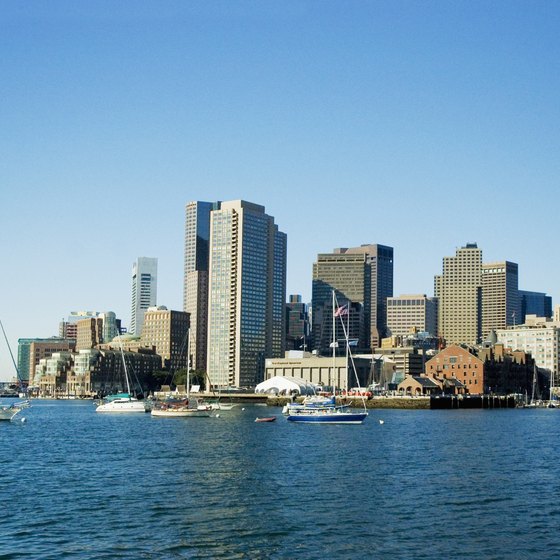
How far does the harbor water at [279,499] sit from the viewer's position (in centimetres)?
4522

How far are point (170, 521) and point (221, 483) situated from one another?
15905 millimetres

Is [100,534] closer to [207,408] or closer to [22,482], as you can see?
[22,482]

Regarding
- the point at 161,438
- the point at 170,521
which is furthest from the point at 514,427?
the point at 170,521

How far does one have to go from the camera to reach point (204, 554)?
43.1 metres

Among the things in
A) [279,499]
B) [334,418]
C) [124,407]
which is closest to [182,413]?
[124,407]

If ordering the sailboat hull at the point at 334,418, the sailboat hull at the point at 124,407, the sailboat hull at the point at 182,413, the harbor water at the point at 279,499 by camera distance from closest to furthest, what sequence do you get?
the harbor water at the point at 279,499, the sailboat hull at the point at 334,418, the sailboat hull at the point at 182,413, the sailboat hull at the point at 124,407

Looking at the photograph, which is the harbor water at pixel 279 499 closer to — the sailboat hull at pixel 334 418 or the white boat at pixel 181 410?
the sailboat hull at pixel 334 418

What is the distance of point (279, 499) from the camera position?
194 feet

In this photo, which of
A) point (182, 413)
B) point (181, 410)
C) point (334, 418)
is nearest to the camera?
point (334, 418)

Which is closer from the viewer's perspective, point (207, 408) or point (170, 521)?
point (170, 521)

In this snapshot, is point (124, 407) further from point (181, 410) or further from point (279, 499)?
point (279, 499)

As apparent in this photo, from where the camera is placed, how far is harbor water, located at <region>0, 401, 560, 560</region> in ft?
148

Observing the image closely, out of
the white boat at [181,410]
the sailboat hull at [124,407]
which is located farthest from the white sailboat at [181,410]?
the sailboat hull at [124,407]

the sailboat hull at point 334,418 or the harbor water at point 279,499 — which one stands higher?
the sailboat hull at point 334,418
